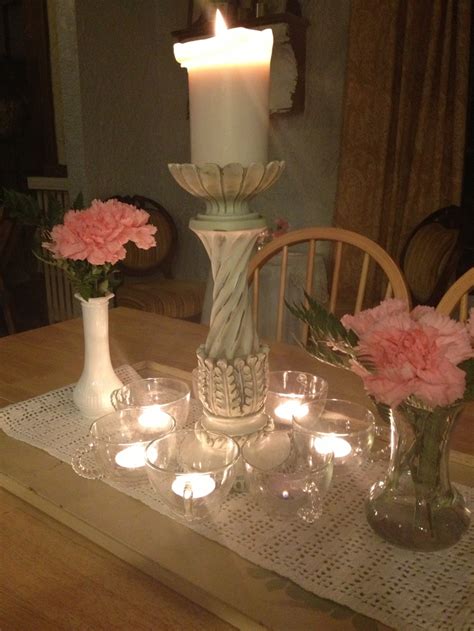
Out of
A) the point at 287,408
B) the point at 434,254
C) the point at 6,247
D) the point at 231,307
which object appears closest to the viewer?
the point at 231,307

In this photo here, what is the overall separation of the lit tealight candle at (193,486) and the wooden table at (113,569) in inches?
1.6

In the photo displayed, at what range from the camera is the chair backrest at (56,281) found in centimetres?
350

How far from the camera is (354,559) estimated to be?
55 cm

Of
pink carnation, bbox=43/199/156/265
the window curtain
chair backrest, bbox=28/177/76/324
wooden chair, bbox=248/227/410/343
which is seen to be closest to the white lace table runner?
pink carnation, bbox=43/199/156/265

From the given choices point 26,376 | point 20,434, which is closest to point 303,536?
point 20,434

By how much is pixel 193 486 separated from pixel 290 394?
10.1 inches

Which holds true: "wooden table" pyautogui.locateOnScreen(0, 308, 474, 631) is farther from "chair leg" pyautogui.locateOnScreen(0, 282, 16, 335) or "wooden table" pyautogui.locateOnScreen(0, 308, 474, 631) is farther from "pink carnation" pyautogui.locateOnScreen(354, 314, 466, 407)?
"chair leg" pyautogui.locateOnScreen(0, 282, 16, 335)

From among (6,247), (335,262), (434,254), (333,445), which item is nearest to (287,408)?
(333,445)

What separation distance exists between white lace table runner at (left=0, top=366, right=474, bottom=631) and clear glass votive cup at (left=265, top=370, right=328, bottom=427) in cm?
13

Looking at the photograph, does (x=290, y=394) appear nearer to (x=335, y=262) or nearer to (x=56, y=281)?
(x=335, y=262)

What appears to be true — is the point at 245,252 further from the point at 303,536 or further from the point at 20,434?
the point at 20,434

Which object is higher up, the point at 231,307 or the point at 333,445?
the point at 231,307

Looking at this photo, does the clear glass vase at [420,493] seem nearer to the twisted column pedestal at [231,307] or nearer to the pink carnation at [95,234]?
the twisted column pedestal at [231,307]

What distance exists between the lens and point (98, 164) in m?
3.24
